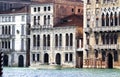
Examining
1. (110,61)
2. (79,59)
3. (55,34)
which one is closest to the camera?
(110,61)

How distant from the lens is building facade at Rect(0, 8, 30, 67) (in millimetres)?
95688

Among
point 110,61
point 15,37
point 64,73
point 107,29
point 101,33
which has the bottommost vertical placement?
point 110,61

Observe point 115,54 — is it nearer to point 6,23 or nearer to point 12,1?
point 6,23

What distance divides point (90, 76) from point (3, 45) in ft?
138

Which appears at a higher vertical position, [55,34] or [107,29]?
[107,29]

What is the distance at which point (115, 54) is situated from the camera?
3214 inches

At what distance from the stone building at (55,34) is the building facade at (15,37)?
2468mm

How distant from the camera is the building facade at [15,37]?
9569 cm

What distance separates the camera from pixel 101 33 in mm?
82938

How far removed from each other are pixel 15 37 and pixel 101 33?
17.3 m

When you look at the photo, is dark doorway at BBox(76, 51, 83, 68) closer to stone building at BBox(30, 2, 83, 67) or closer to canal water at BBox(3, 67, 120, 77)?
stone building at BBox(30, 2, 83, 67)

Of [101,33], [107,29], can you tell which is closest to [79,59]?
[101,33]

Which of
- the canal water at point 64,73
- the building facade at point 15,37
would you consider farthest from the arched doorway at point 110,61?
the building facade at point 15,37

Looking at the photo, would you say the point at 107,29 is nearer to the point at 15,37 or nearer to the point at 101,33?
the point at 101,33
